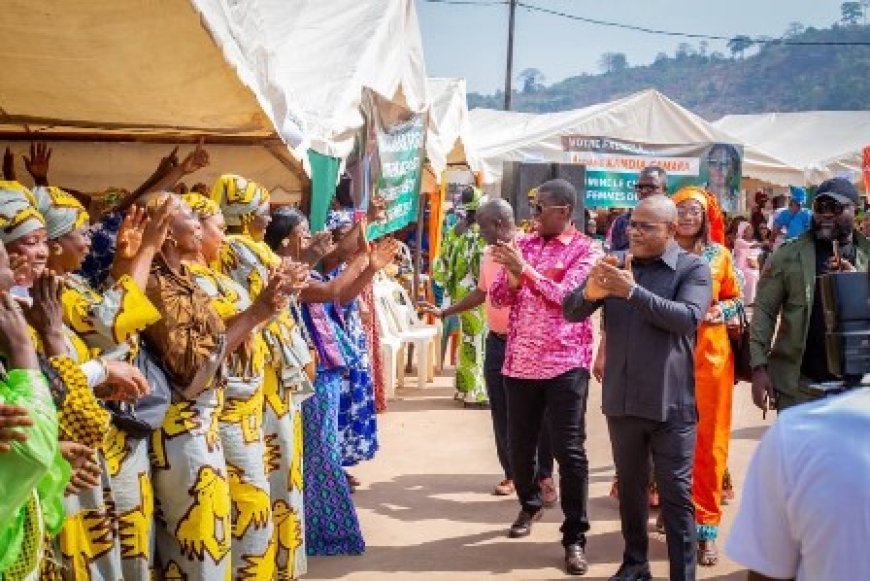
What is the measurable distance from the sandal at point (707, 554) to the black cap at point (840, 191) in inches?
74.1

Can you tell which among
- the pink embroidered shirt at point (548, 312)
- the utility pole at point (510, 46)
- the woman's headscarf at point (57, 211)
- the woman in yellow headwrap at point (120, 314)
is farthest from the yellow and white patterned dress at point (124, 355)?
the utility pole at point (510, 46)

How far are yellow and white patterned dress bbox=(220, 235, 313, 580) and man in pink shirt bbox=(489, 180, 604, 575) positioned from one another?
1.19 m

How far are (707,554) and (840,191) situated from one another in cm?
197

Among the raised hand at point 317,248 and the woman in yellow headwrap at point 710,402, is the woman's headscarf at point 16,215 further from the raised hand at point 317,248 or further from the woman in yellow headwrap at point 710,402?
the woman in yellow headwrap at point 710,402

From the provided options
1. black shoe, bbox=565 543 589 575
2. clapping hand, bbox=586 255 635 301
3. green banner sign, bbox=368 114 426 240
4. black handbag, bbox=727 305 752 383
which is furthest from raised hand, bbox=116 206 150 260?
green banner sign, bbox=368 114 426 240

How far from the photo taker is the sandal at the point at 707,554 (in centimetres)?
564

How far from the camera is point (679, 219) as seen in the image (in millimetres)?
5734

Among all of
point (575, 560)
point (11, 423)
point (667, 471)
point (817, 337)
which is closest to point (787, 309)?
point (817, 337)

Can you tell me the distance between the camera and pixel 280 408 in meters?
4.79

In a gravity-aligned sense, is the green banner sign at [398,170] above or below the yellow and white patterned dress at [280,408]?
above

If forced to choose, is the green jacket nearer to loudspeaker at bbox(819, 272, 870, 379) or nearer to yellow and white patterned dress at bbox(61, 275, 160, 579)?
yellow and white patterned dress at bbox(61, 275, 160, 579)

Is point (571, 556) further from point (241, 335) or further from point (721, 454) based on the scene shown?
point (241, 335)

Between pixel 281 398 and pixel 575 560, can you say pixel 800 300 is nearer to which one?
pixel 575 560

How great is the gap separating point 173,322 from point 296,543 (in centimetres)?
151
